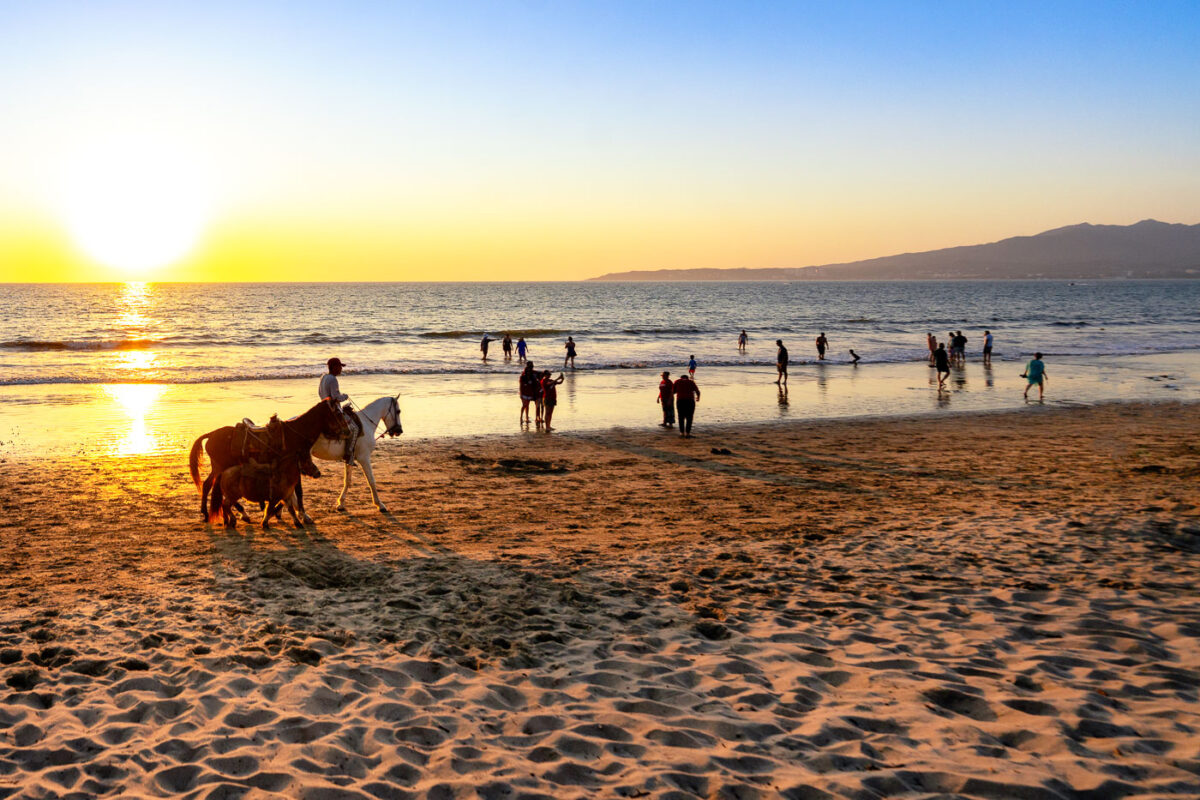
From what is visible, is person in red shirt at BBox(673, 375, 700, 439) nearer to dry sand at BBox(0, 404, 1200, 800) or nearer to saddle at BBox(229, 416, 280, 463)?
dry sand at BBox(0, 404, 1200, 800)

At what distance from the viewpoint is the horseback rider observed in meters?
11.1

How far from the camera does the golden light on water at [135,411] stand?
17.6 m

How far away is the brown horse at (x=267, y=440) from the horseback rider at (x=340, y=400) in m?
0.16

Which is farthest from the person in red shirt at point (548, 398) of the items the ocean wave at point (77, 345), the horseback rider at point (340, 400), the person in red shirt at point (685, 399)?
the ocean wave at point (77, 345)

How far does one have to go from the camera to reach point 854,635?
702 centimetres

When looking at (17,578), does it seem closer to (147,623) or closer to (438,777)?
(147,623)

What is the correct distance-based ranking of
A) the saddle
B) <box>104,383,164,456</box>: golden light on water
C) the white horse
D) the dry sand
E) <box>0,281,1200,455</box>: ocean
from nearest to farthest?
the dry sand, the saddle, the white horse, <box>104,383,164,456</box>: golden light on water, <box>0,281,1200,455</box>: ocean

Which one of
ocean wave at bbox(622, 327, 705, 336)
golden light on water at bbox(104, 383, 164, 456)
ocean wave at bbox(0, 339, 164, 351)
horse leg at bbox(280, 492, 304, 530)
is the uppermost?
ocean wave at bbox(0, 339, 164, 351)

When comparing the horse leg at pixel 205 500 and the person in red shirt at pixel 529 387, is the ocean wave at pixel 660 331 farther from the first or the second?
the horse leg at pixel 205 500

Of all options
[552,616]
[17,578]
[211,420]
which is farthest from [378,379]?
[552,616]

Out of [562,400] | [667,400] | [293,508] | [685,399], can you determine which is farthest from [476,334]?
[293,508]

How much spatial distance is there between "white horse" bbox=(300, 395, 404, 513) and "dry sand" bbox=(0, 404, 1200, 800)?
57cm

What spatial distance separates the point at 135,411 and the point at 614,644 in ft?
70.6

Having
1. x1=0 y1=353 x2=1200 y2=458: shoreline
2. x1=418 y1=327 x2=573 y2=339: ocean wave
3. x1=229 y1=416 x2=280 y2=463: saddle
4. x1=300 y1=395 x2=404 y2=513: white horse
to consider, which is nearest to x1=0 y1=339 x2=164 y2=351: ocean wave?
x1=418 y1=327 x2=573 y2=339: ocean wave
